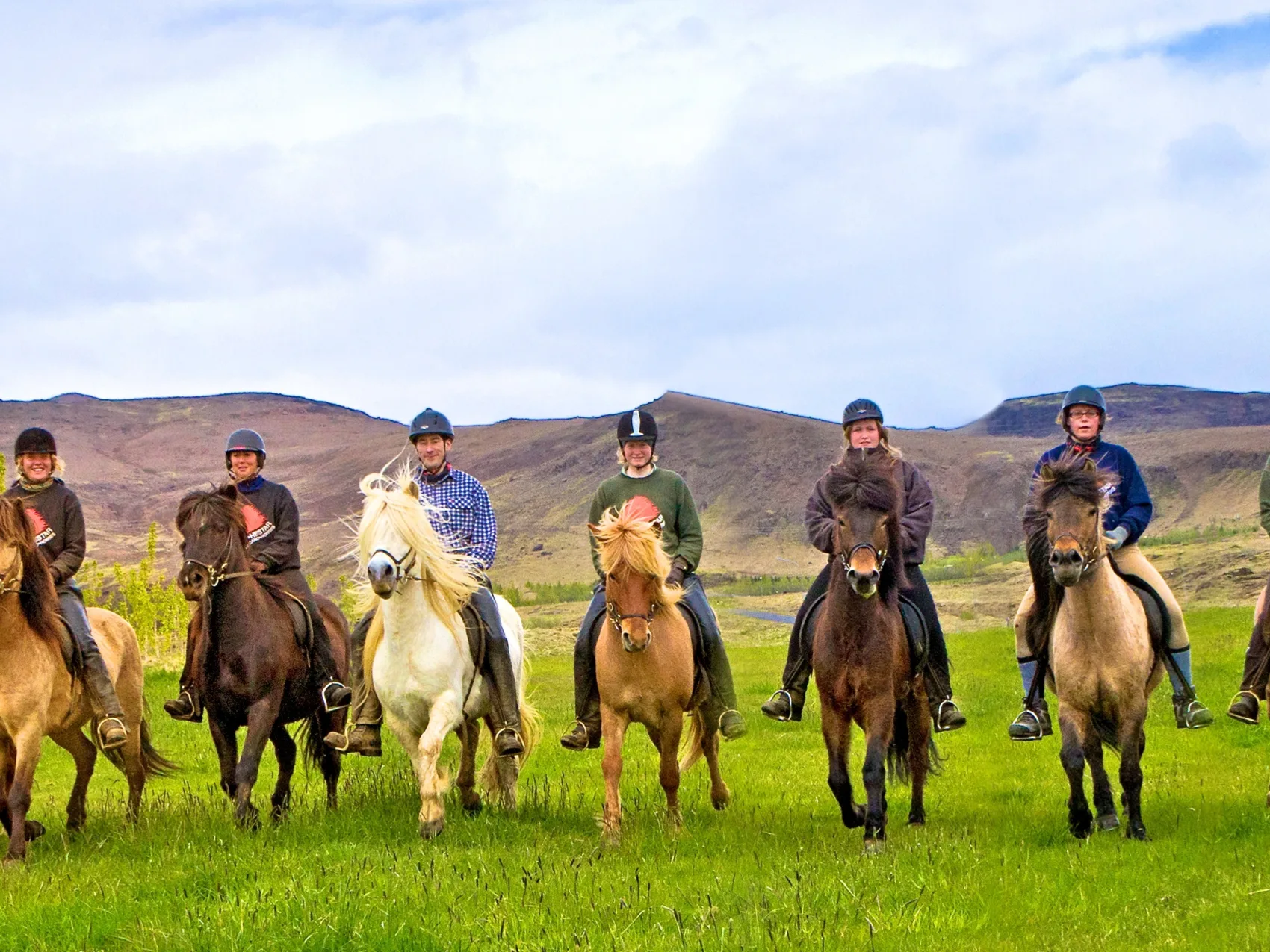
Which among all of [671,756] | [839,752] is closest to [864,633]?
[839,752]

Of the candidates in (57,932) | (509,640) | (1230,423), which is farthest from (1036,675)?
(1230,423)

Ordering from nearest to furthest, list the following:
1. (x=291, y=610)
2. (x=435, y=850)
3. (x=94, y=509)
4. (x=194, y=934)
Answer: (x=194, y=934)
(x=435, y=850)
(x=291, y=610)
(x=94, y=509)

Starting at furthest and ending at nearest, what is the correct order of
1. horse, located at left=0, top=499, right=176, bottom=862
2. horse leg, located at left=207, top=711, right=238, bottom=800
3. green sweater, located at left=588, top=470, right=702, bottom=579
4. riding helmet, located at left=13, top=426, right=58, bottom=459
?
green sweater, located at left=588, top=470, right=702, bottom=579 < riding helmet, located at left=13, top=426, right=58, bottom=459 < horse leg, located at left=207, top=711, right=238, bottom=800 < horse, located at left=0, top=499, right=176, bottom=862

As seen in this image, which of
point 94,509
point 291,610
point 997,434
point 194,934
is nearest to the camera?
point 194,934

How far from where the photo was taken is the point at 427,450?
34.1 feet

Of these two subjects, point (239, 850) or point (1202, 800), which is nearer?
point (239, 850)

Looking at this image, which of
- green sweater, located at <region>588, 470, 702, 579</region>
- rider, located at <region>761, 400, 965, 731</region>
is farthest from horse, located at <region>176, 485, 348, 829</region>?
rider, located at <region>761, 400, 965, 731</region>

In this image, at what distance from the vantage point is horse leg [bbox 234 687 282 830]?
9031 millimetres

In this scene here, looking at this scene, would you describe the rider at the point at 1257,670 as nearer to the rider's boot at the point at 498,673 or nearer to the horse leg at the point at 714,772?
the horse leg at the point at 714,772

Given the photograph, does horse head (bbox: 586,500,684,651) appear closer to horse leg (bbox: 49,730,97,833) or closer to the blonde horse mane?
the blonde horse mane

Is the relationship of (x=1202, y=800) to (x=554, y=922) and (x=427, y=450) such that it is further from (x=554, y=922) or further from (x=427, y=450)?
(x=427, y=450)

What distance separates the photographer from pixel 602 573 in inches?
365

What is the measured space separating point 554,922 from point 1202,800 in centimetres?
591

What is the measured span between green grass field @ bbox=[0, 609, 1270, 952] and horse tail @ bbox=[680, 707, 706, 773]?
41 centimetres
